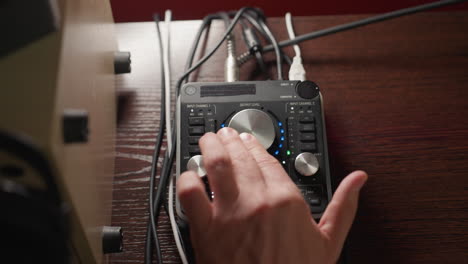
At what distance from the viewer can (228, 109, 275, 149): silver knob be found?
509 millimetres

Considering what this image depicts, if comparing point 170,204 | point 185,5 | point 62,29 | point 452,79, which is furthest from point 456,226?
point 185,5

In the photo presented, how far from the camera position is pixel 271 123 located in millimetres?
517

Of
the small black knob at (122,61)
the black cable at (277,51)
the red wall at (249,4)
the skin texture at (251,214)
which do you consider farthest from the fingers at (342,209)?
the red wall at (249,4)

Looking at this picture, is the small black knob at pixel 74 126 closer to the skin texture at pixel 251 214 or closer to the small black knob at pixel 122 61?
the skin texture at pixel 251 214

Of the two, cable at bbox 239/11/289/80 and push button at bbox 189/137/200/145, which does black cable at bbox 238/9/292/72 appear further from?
push button at bbox 189/137/200/145

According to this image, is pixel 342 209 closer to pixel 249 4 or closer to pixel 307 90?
pixel 307 90

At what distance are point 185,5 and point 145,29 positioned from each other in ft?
1.22

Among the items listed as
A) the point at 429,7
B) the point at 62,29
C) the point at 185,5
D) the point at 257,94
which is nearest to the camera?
the point at 62,29

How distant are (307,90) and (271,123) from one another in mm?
64

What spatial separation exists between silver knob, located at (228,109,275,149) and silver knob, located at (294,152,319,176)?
38 millimetres

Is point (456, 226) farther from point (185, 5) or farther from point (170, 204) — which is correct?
point (185, 5)

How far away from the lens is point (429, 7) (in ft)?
2.12

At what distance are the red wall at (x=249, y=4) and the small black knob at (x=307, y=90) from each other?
516 mm

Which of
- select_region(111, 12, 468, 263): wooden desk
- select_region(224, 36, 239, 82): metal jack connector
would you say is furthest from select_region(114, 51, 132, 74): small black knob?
select_region(224, 36, 239, 82): metal jack connector
